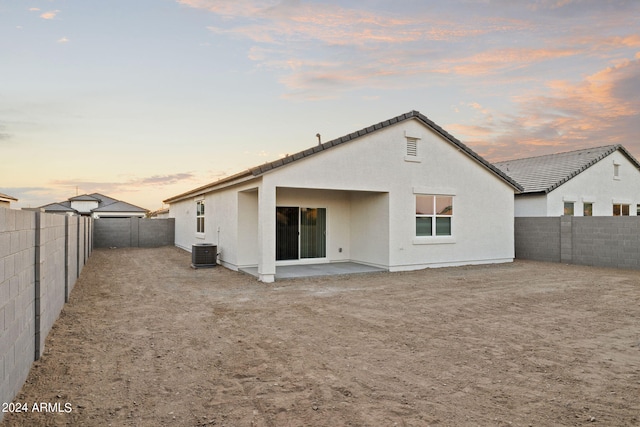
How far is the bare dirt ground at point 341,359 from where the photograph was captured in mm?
3562

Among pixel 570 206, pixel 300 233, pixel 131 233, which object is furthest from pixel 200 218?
pixel 570 206

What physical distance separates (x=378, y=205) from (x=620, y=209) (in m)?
18.6

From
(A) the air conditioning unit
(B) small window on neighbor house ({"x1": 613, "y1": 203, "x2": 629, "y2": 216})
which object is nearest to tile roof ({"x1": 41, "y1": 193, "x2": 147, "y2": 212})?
(A) the air conditioning unit

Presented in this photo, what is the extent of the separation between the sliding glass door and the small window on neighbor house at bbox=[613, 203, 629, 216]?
19258 millimetres

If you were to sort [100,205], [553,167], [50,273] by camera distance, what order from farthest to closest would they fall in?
[100,205], [553,167], [50,273]

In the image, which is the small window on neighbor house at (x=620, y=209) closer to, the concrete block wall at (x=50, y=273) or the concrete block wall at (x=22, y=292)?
the concrete block wall at (x=50, y=273)

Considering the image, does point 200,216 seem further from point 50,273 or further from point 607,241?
point 607,241

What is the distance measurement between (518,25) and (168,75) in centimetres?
1132

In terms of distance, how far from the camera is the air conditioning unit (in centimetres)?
1426

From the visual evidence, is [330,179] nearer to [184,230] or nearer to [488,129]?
[488,129]

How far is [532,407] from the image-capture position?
3670mm

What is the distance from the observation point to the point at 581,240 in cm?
1614

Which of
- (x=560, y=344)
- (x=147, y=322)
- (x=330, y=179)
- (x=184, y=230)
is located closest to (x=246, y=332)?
(x=147, y=322)

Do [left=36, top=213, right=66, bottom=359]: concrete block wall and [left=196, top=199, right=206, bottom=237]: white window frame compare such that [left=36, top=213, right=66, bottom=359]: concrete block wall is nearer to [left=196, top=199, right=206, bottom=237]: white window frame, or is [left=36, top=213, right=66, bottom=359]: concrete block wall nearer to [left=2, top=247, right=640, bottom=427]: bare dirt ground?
[left=2, top=247, right=640, bottom=427]: bare dirt ground
